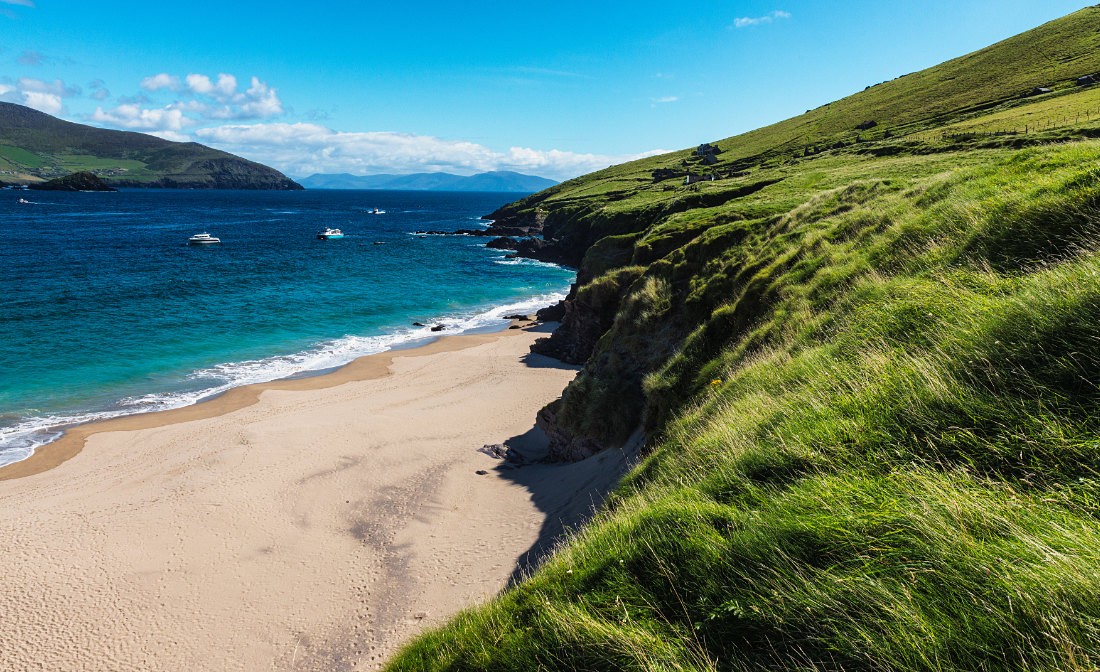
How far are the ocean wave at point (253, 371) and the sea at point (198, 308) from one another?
0.11 meters

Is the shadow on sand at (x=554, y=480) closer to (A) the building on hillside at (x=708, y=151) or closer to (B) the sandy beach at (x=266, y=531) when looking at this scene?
(B) the sandy beach at (x=266, y=531)

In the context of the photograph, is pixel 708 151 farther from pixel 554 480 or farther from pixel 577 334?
pixel 554 480

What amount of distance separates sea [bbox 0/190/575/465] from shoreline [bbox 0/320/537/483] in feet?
2.70

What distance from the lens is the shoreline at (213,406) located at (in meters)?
23.2

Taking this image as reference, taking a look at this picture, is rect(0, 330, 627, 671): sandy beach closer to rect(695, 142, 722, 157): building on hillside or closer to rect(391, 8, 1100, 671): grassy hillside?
rect(391, 8, 1100, 671): grassy hillside

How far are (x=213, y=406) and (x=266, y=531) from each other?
15.0m

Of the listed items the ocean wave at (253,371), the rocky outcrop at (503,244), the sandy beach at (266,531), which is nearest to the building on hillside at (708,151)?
the rocky outcrop at (503,244)

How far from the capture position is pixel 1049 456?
4535mm

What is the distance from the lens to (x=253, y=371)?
3656cm

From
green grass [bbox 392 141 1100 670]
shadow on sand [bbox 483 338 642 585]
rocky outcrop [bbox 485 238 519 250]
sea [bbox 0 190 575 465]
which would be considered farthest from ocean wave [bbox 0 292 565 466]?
rocky outcrop [bbox 485 238 519 250]

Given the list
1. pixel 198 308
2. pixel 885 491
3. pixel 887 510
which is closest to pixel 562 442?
pixel 885 491

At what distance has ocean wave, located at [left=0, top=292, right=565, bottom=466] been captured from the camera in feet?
84.2

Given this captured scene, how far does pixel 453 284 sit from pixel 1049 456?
2709 inches

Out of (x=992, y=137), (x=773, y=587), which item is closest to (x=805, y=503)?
(x=773, y=587)
